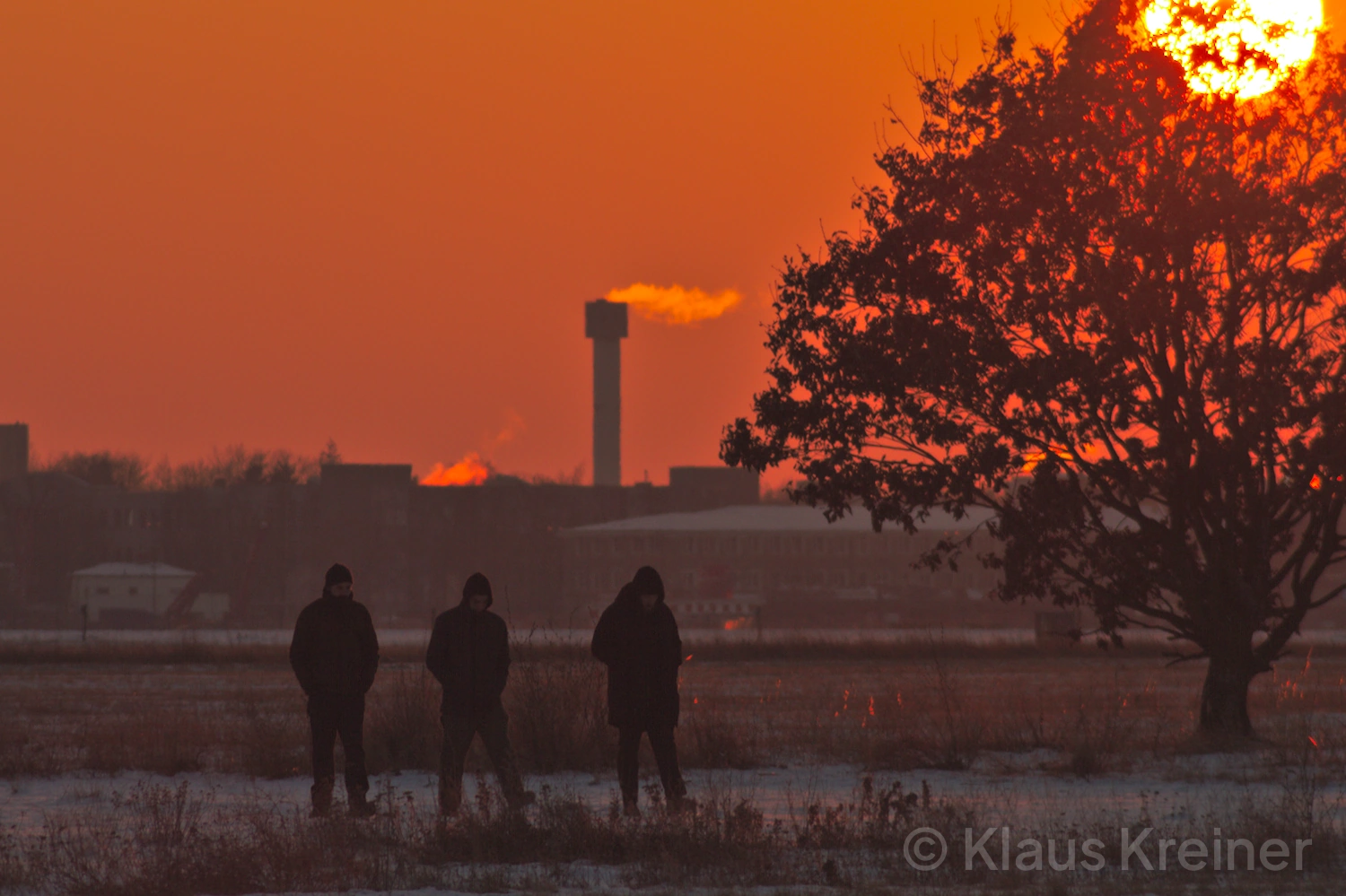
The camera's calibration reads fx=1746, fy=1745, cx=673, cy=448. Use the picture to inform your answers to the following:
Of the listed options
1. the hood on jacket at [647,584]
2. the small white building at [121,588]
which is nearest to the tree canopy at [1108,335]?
the hood on jacket at [647,584]

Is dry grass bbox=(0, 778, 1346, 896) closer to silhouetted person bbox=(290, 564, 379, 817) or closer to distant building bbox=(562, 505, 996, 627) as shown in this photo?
silhouetted person bbox=(290, 564, 379, 817)

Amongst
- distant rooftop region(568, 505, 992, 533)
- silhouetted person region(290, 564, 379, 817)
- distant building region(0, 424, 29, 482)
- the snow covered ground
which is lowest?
the snow covered ground

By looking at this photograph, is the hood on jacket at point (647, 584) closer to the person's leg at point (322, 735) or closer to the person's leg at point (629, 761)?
the person's leg at point (629, 761)

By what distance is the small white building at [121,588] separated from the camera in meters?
106

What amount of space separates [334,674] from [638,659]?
2291 mm

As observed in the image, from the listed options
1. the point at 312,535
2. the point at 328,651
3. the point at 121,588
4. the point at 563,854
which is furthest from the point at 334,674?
the point at 312,535

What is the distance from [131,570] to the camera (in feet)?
354

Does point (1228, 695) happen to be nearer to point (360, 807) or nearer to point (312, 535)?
point (360, 807)

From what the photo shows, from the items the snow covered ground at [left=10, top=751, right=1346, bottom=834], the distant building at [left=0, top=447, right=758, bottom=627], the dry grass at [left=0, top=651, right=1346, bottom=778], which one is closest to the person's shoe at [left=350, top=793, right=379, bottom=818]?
the snow covered ground at [left=10, top=751, right=1346, bottom=834]

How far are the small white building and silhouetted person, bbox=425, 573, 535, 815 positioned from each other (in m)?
96.7

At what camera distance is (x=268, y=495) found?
11831 centimetres

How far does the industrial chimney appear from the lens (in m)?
149

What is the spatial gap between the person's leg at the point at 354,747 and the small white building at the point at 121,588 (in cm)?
9631

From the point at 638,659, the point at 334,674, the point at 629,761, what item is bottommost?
the point at 629,761
